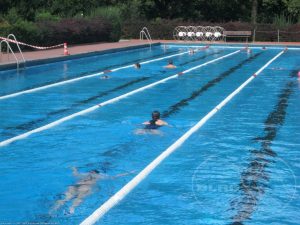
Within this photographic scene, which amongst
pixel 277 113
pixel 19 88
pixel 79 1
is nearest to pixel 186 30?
pixel 79 1

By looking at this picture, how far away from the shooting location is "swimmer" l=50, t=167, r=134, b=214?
18.0ft

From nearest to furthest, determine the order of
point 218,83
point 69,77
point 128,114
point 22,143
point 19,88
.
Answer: point 22,143
point 128,114
point 19,88
point 218,83
point 69,77

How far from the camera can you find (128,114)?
10.5 meters

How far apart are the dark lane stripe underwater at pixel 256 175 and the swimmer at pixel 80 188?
1.49 meters

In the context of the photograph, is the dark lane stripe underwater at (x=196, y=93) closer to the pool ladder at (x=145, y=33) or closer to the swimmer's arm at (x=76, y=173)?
the swimmer's arm at (x=76, y=173)

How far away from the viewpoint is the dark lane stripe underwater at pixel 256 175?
17.6ft

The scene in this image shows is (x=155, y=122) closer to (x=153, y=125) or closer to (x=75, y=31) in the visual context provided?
(x=153, y=125)

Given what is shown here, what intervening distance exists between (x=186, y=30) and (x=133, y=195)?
29.9 meters

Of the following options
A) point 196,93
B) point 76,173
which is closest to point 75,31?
point 196,93

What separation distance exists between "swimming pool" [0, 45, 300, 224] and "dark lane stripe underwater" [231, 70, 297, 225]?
15mm

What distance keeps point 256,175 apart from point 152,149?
1742 mm

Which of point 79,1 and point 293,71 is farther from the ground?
point 79,1

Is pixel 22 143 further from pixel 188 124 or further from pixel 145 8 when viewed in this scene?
pixel 145 8

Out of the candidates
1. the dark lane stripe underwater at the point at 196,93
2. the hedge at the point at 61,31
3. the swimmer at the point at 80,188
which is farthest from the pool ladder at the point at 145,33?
the swimmer at the point at 80,188
